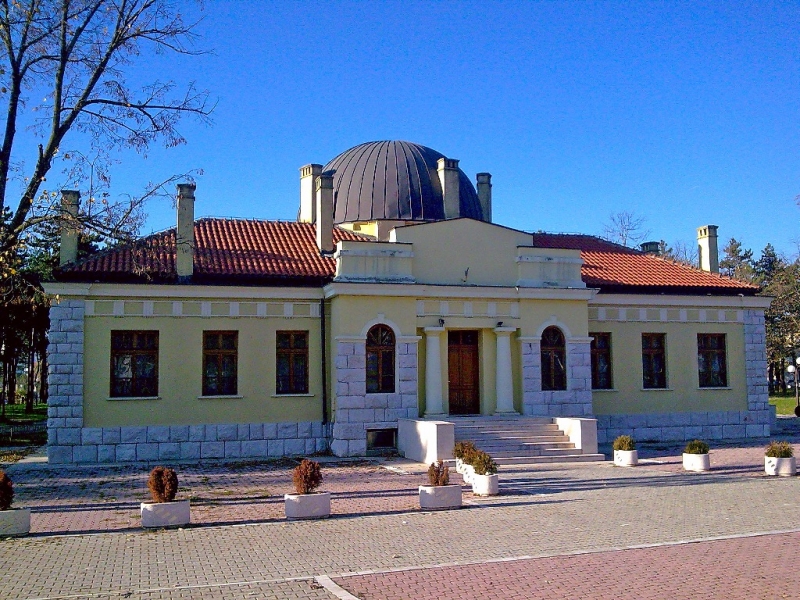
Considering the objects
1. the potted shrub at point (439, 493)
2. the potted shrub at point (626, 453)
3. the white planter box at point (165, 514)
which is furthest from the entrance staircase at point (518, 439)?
the white planter box at point (165, 514)

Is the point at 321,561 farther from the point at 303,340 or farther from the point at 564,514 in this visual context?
the point at 303,340

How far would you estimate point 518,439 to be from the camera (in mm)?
21016

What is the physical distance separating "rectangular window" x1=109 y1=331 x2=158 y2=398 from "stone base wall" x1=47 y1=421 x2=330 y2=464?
41.1 inches

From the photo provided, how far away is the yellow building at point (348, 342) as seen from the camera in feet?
68.5

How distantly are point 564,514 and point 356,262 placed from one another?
1082 cm

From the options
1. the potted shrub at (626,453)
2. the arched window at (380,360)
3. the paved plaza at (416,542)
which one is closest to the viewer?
the paved plaza at (416,542)

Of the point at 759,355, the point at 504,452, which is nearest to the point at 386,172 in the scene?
the point at 504,452

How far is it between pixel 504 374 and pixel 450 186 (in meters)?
7.58

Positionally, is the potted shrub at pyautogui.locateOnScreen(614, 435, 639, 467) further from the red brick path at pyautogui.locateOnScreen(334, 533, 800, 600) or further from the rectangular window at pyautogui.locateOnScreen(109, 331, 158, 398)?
the rectangular window at pyautogui.locateOnScreen(109, 331, 158, 398)

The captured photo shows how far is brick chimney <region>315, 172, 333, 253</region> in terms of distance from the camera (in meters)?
24.1

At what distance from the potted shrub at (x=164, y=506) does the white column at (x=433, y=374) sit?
10.9 metres

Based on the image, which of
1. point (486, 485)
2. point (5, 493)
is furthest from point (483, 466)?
point (5, 493)

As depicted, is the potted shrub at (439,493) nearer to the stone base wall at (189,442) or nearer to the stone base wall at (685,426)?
the stone base wall at (189,442)

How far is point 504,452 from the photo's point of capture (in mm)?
20406
